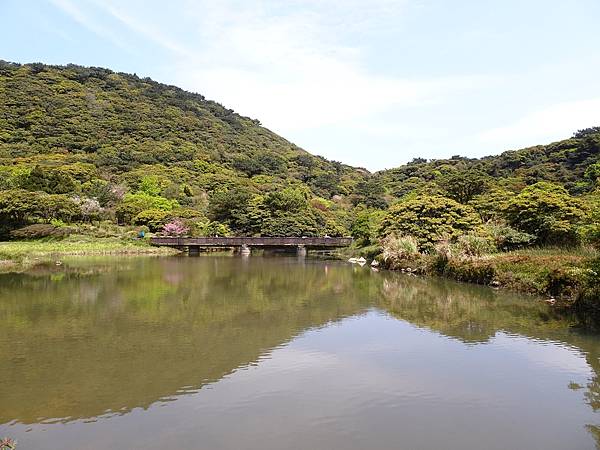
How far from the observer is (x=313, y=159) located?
11175 cm

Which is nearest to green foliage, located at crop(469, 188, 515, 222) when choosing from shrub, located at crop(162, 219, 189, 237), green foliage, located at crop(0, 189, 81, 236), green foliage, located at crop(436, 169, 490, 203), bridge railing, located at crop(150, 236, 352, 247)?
green foliage, located at crop(436, 169, 490, 203)

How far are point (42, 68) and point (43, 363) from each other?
117 metres

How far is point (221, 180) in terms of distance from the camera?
73562mm

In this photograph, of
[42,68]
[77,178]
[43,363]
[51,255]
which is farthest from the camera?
[42,68]

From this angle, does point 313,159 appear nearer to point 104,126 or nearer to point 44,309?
point 104,126

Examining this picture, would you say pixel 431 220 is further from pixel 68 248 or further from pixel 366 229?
pixel 68 248

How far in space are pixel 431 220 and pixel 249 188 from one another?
42.1 metres

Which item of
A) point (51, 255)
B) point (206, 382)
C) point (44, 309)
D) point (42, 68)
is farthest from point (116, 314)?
point (42, 68)

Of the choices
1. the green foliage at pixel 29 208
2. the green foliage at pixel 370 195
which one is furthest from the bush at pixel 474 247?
the green foliage at pixel 370 195

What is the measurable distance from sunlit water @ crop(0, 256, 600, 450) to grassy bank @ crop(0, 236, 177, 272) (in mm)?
16980

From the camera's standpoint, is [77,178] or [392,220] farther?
[77,178]

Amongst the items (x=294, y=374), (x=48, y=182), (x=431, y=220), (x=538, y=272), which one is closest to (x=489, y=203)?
(x=431, y=220)

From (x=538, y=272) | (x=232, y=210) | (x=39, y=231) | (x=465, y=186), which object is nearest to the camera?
(x=538, y=272)

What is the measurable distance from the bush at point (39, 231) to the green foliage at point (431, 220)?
2948cm
